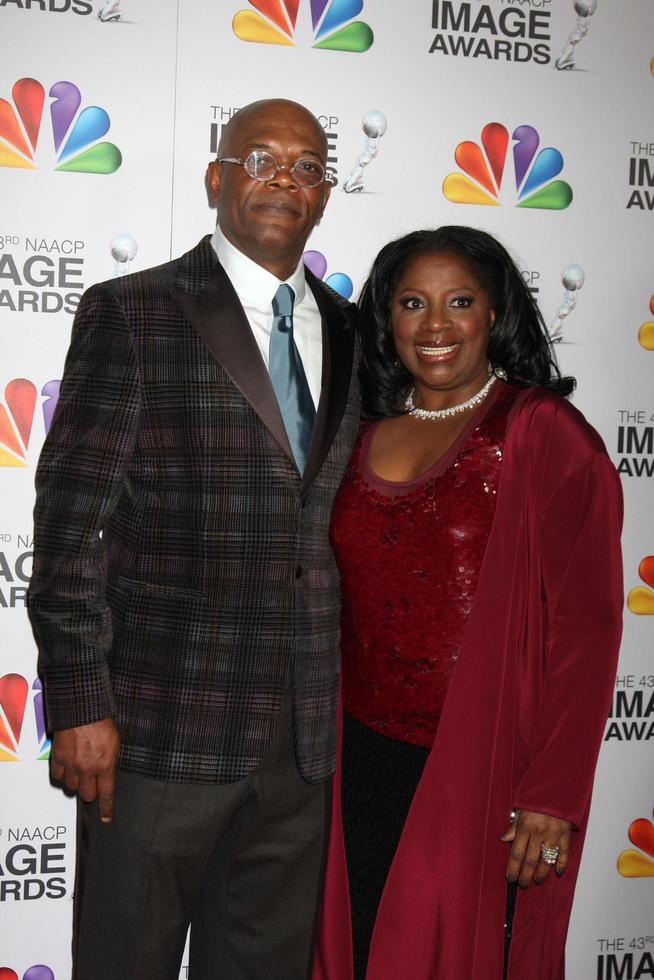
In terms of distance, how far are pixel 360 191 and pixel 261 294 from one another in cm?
72

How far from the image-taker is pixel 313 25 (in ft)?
7.15

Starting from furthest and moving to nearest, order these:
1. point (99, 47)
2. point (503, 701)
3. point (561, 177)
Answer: point (561, 177) < point (99, 47) < point (503, 701)

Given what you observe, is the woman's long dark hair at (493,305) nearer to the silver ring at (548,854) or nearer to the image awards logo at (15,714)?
the silver ring at (548,854)

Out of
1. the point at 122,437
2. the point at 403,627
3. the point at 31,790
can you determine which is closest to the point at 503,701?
the point at 403,627

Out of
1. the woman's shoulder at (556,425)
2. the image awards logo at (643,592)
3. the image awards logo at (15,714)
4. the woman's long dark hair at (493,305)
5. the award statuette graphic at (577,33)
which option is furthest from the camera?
the image awards logo at (643,592)

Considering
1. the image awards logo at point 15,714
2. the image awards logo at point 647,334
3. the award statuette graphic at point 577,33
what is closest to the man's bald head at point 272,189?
the award statuette graphic at point 577,33

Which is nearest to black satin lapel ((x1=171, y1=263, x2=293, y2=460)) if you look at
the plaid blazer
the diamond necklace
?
the plaid blazer

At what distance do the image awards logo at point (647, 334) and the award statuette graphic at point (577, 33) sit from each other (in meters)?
0.65

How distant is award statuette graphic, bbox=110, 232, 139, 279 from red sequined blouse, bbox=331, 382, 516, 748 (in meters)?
0.90

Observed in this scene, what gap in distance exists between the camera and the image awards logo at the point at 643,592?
2426 millimetres

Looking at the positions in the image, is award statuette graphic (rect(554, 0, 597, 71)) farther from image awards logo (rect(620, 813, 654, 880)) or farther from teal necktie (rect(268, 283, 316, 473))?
image awards logo (rect(620, 813, 654, 880))

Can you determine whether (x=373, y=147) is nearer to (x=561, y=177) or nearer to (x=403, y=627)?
(x=561, y=177)

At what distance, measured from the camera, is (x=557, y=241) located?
2.34 meters

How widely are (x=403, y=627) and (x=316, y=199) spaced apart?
82cm
